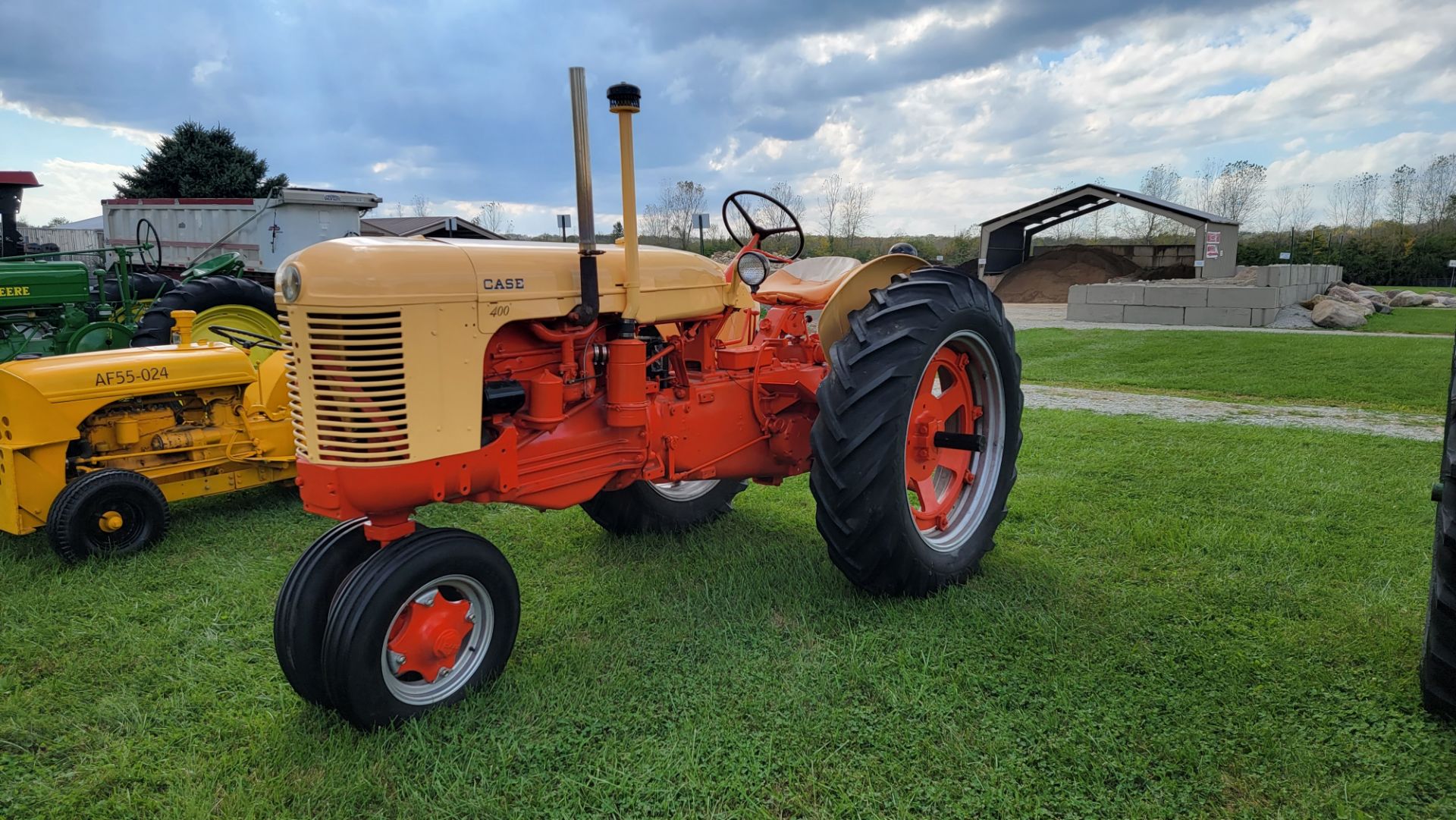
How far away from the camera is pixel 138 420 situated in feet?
14.5

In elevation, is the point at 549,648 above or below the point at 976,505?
below

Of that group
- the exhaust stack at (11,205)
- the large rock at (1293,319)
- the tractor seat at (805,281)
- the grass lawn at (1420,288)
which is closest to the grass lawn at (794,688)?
the tractor seat at (805,281)

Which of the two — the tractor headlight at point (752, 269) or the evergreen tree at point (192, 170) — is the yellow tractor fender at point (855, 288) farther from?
the evergreen tree at point (192, 170)

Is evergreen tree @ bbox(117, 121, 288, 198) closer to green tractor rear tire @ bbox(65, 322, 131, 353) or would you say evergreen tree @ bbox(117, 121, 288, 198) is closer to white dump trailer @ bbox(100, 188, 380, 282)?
white dump trailer @ bbox(100, 188, 380, 282)

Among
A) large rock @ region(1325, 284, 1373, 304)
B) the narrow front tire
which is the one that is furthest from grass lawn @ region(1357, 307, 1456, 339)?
the narrow front tire

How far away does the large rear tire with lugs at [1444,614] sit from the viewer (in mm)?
2387

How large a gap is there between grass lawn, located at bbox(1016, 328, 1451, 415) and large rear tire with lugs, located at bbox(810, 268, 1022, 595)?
5749 mm

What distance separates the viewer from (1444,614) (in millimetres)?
2418

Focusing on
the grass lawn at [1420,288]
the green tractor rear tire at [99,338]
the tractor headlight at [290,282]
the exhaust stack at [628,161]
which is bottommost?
the green tractor rear tire at [99,338]

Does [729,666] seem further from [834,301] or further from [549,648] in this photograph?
[834,301]

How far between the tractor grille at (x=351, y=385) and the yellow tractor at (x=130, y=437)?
2334mm

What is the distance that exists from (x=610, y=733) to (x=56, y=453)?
3310 millimetres

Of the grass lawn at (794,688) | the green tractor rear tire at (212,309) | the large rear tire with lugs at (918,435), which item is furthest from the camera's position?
the green tractor rear tire at (212,309)

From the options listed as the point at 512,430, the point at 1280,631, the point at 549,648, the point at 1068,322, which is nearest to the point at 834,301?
the point at 512,430
